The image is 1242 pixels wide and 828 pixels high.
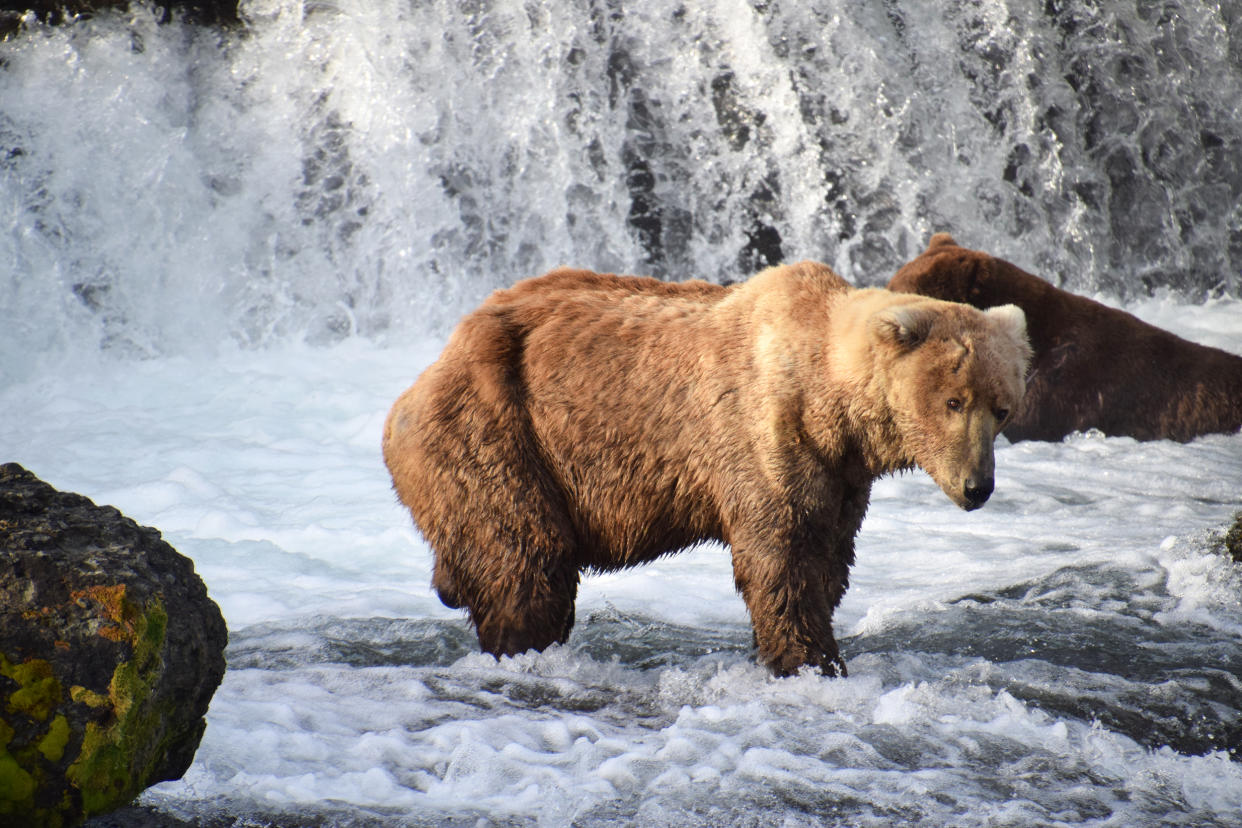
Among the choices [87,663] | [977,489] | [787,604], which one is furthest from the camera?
[787,604]

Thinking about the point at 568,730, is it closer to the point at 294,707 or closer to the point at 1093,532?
the point at 294,707

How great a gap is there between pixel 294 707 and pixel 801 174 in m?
10.3

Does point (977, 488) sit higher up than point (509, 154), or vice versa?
point (509, 154)

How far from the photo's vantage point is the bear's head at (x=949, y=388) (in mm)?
3887

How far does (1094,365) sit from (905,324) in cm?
524

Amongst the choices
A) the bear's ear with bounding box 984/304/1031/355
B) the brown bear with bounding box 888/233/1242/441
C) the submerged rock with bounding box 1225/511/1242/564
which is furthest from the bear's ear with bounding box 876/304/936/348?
the brown bear with bounding box 888/233/1242/441

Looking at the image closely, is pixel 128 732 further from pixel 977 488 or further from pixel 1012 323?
pixel 1012 323

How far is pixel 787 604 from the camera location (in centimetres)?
410

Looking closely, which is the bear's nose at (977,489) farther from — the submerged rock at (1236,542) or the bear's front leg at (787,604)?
the submerged rock at (1236,542)

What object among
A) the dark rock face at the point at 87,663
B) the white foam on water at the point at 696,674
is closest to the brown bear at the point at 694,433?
the white foam on water at the point at 696,674

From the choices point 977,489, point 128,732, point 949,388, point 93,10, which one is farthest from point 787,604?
point 93,10

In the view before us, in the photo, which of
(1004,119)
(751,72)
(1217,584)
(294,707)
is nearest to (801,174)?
(751,72)

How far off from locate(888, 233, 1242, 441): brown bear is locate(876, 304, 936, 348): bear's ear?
4290 mm

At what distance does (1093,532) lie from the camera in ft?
22.9
